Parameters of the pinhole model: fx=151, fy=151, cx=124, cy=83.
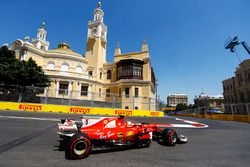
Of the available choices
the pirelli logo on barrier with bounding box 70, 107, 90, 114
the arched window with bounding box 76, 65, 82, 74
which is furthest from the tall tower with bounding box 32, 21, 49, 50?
the pirelli logo on barrier with bounding box 70, 107, 90, 114

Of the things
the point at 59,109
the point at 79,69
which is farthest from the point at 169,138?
the point at 79,69

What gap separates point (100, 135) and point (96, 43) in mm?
39550

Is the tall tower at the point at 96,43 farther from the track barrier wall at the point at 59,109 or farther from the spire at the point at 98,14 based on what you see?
the track barrier wall at the point at 59,109

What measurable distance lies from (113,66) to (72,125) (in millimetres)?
35750

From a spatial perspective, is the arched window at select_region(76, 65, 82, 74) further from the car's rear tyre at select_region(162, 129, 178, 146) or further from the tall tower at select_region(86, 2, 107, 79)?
the car's rear tyre at select_region(162, 129, 178, 146)

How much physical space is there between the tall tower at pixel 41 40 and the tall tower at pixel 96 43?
26.1m

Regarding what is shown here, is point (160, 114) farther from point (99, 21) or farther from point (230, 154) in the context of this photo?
point (99, 21)

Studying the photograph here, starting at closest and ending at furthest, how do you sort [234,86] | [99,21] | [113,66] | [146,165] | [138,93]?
[146,165]
[138,93]
[113,66]
[99,21]
[234,86]

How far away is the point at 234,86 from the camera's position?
62.5 m

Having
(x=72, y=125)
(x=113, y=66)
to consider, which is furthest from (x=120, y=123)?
(x=113, y=66)

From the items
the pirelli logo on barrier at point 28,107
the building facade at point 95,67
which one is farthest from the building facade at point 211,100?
the pirelli logo on barrier at point 28,107

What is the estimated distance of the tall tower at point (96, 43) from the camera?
4022 cm

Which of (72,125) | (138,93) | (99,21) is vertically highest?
(99,21)

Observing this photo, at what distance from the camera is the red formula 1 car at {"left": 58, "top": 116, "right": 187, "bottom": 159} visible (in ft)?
14.4
